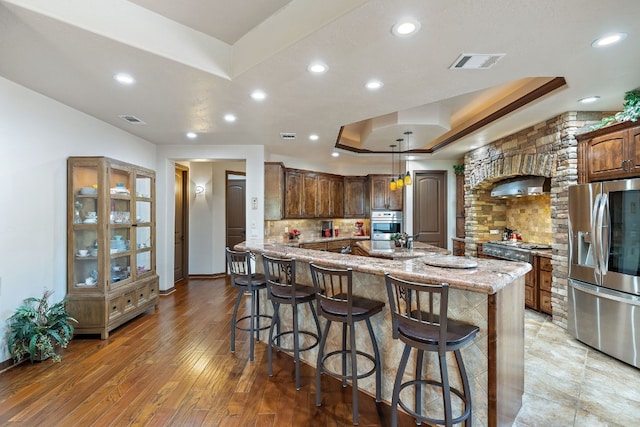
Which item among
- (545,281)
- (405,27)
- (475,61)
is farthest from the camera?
(545,281)

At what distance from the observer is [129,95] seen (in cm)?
331

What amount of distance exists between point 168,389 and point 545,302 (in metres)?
4.72

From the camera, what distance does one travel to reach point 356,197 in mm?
7715

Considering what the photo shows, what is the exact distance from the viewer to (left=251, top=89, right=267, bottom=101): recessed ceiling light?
125 inches

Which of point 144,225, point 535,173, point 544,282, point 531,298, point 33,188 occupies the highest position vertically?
point 535,173

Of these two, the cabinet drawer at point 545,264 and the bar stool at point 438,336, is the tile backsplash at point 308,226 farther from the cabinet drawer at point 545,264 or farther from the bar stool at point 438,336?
the bar stool at point 438,336

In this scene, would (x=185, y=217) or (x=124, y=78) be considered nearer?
(x=124, y=78)

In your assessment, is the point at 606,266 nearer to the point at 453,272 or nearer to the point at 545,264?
the point at 545,264

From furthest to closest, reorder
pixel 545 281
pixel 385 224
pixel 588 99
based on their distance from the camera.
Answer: pixel 385 224 → pixel 545 281 → pixel 588 99

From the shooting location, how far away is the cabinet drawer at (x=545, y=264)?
13.5ft

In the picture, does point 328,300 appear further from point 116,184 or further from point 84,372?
point 116,184

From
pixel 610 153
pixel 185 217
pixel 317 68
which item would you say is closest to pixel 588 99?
pixel 610 153

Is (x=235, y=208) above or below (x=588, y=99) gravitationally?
below

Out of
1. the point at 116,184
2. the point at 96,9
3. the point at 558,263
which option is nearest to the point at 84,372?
the point at 116,184
